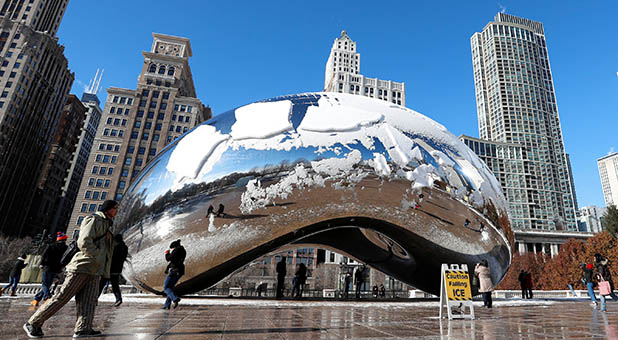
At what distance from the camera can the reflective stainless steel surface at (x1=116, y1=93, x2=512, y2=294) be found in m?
7.34

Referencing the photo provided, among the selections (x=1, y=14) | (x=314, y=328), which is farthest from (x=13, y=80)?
(x=314, y=328)

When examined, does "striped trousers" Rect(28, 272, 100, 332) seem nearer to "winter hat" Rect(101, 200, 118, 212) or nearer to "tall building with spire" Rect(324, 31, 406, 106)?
"winter hat" Rect(101, 200, 118, 212)

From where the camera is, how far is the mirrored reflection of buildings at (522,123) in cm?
11006

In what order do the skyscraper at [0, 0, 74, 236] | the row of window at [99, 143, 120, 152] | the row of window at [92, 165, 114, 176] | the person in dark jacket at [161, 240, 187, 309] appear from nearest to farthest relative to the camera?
the person in dark jacket at [161, 240, 187, 309] < the row of window at [92, 165, 114, 176] < the row of window at [99, 143, 120, 152] < the skyscraper at [0, 0, 74, 236]

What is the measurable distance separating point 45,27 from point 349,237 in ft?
425

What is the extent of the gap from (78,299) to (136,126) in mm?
89751

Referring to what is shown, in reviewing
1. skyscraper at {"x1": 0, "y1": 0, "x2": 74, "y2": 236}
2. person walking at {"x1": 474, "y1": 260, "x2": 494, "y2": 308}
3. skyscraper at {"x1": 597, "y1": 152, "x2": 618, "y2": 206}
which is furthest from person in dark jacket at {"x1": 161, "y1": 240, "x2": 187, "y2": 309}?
skyscraper at {"x1": 597, "y1": 152, "x2": 618, "y2": 206}

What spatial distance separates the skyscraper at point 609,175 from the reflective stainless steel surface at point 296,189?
224 meters

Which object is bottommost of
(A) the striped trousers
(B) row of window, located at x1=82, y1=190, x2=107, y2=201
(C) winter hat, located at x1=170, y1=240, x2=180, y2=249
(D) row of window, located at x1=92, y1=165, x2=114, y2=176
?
(A) the striped trousers

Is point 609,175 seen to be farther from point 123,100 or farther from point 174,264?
point 174,264

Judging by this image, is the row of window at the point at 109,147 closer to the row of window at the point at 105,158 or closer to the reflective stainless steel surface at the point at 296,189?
the row of window at the point at 105,158

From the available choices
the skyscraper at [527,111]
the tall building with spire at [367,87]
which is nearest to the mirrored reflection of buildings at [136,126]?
the tall building with spire at [367,87]

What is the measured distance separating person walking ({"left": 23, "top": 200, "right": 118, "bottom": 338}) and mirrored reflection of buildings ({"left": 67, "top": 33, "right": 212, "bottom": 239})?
80.5 m

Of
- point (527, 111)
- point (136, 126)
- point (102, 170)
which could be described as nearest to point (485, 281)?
point (102, 170)
